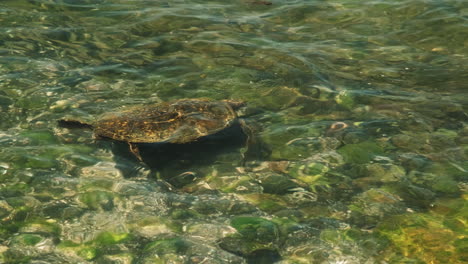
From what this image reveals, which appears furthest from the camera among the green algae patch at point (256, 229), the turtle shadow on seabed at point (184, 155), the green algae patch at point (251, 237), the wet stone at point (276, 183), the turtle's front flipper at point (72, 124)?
the turtle's front flipper at point (72, 124)

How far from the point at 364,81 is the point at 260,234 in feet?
12.6

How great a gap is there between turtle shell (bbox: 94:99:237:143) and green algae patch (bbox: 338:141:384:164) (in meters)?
1.29

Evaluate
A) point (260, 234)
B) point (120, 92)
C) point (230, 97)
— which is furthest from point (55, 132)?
point (260, 234)

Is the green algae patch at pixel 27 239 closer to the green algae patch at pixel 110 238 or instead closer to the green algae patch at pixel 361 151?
the green algae patch at pixel 110 238

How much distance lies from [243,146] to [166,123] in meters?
0.89

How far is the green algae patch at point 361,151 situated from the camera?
5828 millimetres

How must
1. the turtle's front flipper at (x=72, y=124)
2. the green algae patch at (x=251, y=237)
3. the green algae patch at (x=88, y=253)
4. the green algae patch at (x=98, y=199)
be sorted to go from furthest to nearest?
the turtle's front flipper at (x=72, y=124) < the green algae patch at (x=98, y=199) < the green algae patch at (x=251, y=237) < the green algae patch at (x=88, y=253)

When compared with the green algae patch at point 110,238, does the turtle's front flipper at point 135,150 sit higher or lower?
higher

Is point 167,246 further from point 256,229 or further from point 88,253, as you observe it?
point 256,229

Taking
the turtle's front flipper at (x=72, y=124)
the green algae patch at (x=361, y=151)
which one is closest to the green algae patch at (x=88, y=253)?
the turtle's front flipper at (x=72, y=124)

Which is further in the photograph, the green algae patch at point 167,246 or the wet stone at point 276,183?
the wet stone at point 276,183

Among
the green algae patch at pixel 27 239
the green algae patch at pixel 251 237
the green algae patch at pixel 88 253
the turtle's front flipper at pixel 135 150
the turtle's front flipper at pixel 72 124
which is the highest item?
the turtle's front flipper at pixel 72 124

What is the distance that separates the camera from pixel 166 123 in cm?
588

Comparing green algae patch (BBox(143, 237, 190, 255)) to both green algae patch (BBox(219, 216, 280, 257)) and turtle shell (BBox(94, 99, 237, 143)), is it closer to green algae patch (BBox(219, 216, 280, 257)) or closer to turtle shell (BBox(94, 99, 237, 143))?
green algae patch (BBox(219, 216, 280, 257))
